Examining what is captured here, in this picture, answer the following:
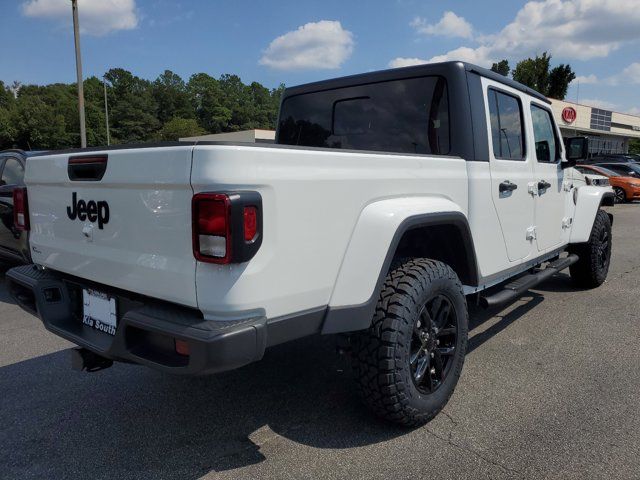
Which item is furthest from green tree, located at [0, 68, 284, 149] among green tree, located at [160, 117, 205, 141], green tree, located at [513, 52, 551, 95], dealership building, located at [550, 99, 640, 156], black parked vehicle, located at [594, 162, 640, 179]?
black parked vehicle, located at [594, 162, 640, 179]

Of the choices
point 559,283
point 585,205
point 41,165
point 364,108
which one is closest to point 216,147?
point 41,165

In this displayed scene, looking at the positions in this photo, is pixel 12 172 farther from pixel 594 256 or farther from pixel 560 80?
pixel 560 80

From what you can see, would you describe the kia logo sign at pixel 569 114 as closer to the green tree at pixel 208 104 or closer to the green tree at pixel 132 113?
the green tree at pixel 132 113

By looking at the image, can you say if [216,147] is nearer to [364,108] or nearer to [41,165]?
[41,165]

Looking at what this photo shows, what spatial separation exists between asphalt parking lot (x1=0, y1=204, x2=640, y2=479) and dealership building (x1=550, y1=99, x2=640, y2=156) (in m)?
33.2

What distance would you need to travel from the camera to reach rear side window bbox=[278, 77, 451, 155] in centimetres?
339

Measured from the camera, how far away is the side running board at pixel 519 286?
3488 mm

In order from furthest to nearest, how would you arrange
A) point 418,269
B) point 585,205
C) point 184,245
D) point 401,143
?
point 585,205
point 401,143
point 418,269
point 184,245

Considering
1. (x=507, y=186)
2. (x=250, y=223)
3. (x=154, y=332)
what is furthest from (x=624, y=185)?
(x=154, y=332)

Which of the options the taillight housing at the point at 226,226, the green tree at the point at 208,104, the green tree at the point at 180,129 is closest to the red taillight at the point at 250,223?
the taillight housing at the point at 226,226

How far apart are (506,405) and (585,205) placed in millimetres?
3055

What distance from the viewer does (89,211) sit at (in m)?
2.52

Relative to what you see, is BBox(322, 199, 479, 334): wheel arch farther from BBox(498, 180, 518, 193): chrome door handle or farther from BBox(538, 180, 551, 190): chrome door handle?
BBox(538, 180, 551, 190): chrome door handle

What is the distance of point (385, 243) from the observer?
2459 millimetres
